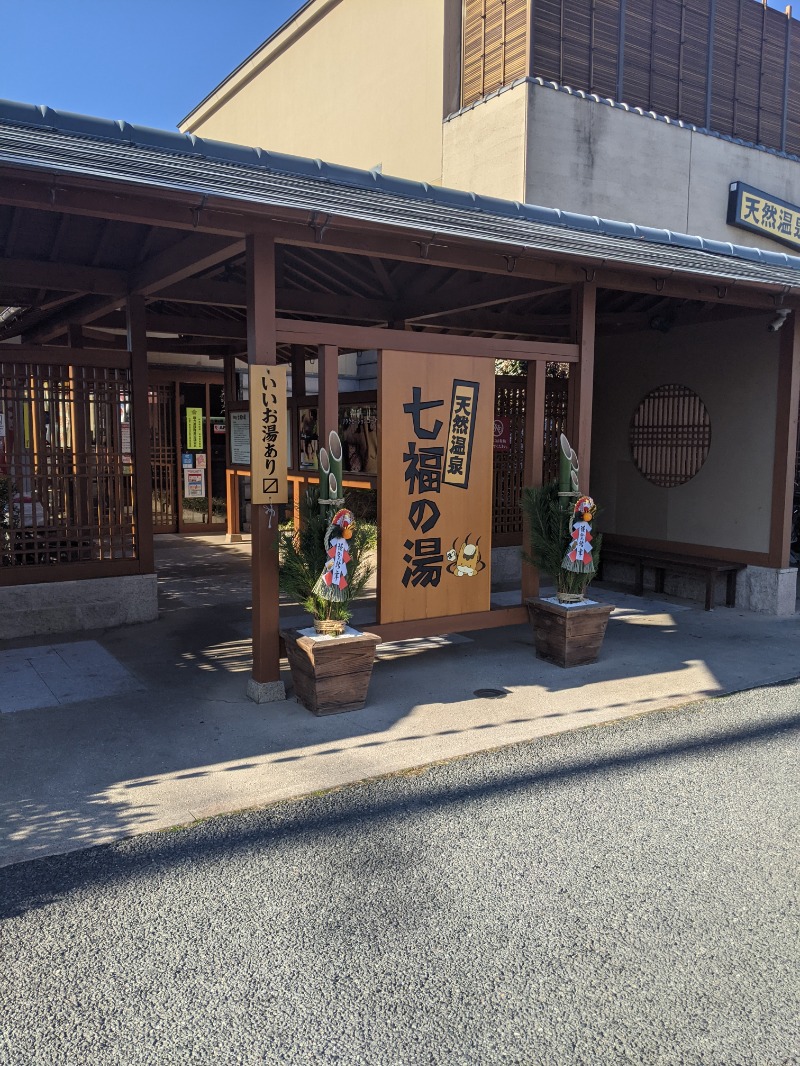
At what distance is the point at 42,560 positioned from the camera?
7465 mm

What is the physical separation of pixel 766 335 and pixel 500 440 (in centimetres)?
320

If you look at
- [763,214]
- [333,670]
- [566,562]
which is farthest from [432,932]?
[763,214]

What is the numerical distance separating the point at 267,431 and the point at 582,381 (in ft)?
10.0

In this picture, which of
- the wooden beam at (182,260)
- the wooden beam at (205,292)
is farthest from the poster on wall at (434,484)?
the wooden beam at (205,292)

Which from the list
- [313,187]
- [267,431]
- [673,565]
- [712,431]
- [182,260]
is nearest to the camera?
[313,187]

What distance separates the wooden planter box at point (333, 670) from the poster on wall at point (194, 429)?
8.80m

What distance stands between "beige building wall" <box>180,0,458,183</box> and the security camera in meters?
7.74

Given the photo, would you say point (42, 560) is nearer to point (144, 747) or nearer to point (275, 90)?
point (144, 747)

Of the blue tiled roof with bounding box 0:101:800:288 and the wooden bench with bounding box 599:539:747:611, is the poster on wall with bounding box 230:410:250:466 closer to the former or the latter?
the wooden bench with bounding box 599:539:747:611

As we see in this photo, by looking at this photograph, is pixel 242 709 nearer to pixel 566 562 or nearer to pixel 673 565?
pixel 566 562

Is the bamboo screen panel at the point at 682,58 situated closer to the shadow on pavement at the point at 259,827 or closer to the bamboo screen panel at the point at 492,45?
the bamboo screen panel at the point at 492,45

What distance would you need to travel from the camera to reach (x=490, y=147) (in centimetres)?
1282

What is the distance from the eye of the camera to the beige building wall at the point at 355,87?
14.0m

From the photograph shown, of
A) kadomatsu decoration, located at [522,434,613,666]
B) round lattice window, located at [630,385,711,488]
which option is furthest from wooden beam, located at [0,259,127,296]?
round lattice window, located at [630,385,711,488]
